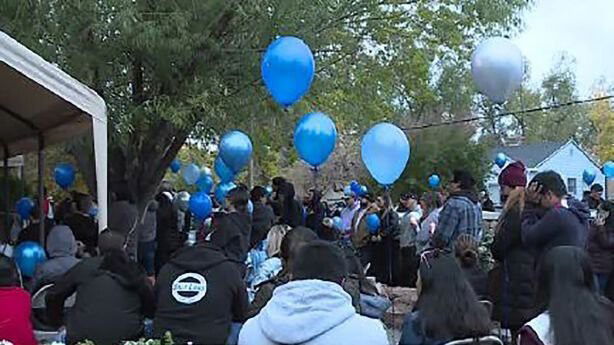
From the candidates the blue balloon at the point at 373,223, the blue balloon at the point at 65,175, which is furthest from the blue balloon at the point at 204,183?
the blue balloon at the point at 373,223

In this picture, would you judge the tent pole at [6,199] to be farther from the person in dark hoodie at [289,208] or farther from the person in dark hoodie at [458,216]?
the person in dark hoodie at [458,216]

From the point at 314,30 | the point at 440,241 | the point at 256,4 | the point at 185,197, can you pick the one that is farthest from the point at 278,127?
the point at 440,241

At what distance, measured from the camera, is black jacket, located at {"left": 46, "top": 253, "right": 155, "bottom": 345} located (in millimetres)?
5586

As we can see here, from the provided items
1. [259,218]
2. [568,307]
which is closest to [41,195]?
[259,218]

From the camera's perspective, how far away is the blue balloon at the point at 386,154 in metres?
10.2

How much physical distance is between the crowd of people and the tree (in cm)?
150

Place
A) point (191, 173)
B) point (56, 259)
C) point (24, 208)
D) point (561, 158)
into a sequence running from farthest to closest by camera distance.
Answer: point (561, 158) < point (191, 173) < point (24, 208) < point (56, 259)

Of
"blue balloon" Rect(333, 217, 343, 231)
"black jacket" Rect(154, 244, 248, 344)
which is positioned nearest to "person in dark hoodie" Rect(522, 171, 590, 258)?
"black jacket" Rect(154, 244, 248, 344)

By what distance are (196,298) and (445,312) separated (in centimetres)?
179

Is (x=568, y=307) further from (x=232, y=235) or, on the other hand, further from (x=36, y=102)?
(x=36, y=102)

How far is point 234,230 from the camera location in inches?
305

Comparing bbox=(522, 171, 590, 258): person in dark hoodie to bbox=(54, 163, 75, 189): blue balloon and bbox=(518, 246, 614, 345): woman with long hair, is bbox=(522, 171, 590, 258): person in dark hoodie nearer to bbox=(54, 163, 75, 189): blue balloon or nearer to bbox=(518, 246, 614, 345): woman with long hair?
bbox=(518, 246, 614, 345): woman with long hair

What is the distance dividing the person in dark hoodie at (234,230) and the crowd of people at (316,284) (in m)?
0.02

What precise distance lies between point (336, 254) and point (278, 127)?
38.0ft
